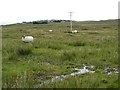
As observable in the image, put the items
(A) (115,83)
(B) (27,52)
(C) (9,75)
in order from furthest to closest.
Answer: (B) (27,52), (C) (9,75), (A) (115,83)

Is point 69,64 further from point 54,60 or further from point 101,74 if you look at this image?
point 101,74

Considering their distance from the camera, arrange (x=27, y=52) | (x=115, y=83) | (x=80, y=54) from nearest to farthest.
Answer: (x=115, y=83), (x=80, y=54), (x=27, y=52)

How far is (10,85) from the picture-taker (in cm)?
981

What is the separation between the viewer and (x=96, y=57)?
693 inches

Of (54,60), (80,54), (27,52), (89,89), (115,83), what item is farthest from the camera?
(27,52)

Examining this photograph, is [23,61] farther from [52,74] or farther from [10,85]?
[10,85]

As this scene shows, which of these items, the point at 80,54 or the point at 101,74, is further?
the point at 80,54

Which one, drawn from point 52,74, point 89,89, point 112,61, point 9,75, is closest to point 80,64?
point 112,61

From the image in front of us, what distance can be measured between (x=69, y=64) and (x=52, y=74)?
8.37ft

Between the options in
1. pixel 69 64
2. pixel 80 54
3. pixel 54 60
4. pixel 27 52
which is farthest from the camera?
pixel 27 52

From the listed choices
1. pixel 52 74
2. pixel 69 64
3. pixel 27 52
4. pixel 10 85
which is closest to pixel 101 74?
pixel 52 74

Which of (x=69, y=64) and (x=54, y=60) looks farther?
(x=54, y=60)

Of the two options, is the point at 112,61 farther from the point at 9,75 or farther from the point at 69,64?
the point at 9,75

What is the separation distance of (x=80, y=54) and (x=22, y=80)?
322 inches
